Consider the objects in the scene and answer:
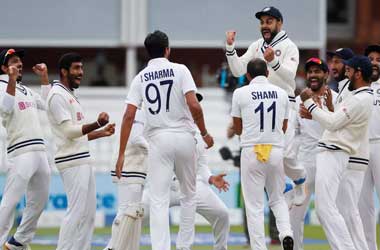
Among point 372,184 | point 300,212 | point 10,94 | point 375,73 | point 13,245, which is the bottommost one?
point 13,245

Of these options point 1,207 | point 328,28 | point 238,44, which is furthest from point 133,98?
point 328,28

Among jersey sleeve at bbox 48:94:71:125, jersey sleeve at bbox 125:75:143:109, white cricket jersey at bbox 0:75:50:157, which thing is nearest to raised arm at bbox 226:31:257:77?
jersey sleeve at bbox 125:75:143:109

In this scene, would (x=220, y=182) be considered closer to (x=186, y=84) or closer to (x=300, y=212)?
(x=300, y=212)

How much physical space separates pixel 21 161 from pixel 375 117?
406 centimetres

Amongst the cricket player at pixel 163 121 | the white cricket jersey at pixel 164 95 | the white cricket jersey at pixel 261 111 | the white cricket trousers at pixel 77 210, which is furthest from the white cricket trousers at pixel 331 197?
the white cricket trousers at pixel 77 210

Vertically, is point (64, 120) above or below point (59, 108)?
below

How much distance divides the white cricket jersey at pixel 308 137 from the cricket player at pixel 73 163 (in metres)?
2.56

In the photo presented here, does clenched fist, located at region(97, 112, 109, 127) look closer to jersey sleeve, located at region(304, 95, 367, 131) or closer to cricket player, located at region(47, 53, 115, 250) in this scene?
cricket player, located at region(47, 53, 115, 250)

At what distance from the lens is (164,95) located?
13461mm

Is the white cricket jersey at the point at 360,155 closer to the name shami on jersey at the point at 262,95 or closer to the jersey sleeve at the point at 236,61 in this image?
the name shami on jersey at the point at 262,95

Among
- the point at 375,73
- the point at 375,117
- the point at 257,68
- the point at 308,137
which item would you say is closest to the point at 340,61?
the point at 375,73

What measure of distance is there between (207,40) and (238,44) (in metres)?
0.70

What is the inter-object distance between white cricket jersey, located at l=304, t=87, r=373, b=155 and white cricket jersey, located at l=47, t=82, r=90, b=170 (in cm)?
248

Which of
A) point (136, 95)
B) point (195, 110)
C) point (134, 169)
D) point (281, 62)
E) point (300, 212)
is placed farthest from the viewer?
point (300, 212)
